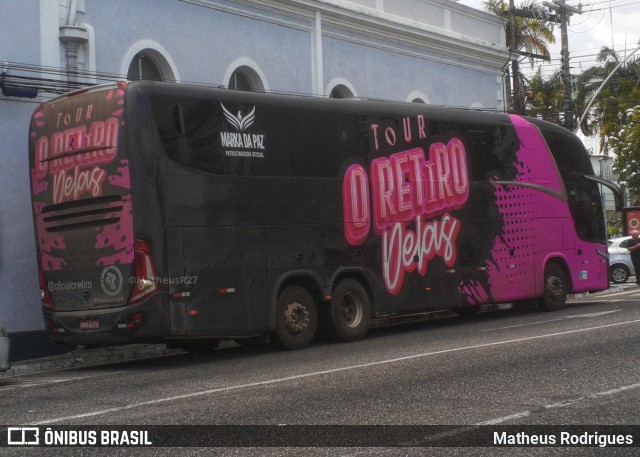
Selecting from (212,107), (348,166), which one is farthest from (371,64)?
(212,107)

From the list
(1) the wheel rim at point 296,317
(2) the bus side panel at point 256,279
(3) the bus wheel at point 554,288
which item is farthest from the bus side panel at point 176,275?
(3) the bus wheel at point 554,288

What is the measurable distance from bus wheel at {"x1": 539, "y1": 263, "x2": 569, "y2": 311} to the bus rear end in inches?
404

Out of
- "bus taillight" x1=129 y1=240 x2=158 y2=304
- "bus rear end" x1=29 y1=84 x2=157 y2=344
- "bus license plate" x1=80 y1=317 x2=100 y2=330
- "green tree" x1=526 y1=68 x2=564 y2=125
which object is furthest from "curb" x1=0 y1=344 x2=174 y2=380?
"green tree" x1=526 y1=68 x2=564 y2=125

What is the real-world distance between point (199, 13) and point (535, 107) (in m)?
35.7

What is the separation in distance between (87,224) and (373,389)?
5591 mm

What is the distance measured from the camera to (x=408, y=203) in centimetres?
1769

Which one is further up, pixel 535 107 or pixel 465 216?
pixel 535 107

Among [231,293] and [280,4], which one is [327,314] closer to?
[231,293]

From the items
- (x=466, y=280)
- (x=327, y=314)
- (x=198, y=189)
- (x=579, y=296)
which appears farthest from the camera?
(x=579, y=296)

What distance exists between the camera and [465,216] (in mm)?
18844

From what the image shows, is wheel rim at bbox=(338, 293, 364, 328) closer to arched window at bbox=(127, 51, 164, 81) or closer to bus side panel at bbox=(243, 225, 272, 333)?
bus side panel at bbox=(243, 225, 272, 333)

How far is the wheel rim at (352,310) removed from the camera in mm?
16625

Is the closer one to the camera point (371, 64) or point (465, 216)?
point (465, 216)

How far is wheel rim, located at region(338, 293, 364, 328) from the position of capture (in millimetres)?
16625
